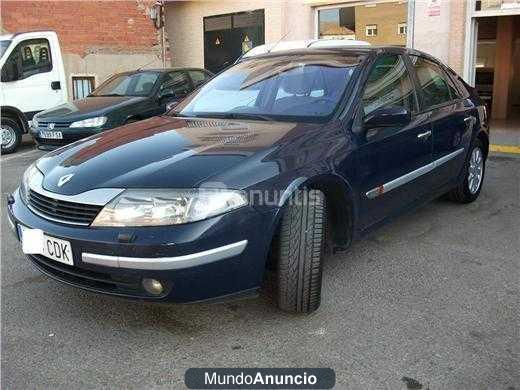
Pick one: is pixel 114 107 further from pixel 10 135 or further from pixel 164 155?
pixel 164 155

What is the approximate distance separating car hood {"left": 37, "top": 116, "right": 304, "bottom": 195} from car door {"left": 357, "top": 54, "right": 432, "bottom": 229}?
1.89 feet

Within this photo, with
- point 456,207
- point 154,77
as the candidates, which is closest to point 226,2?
point 154,77

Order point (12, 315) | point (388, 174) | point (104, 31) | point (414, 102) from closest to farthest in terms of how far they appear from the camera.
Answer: point (12, 315)
point (388, 174)
point (414, 102)
point (104, 31)

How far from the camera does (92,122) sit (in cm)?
773

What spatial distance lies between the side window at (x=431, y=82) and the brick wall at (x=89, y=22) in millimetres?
11228

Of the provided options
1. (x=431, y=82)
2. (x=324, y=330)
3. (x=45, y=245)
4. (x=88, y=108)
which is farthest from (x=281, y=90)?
(x=88, y=108)

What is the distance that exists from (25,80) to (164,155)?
7639 millimetres

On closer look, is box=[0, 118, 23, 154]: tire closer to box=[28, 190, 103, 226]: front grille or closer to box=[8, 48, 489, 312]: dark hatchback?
box=[8, 48, 489, 312]: dark hatchback

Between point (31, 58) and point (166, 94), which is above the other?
point (31, 58)

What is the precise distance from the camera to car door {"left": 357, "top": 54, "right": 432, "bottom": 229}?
352cm

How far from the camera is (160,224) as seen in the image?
2584 millimetres

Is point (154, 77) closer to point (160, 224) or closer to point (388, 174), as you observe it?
point (388, 174)

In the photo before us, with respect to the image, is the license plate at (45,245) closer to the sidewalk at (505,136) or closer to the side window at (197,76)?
the side window at (197,76)

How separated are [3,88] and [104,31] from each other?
5447 mm
